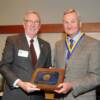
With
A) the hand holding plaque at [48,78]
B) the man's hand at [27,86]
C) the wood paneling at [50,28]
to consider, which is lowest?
the man's hand at [27,86]

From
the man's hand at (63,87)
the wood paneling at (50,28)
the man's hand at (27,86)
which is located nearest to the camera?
the man's hand at (63,87)

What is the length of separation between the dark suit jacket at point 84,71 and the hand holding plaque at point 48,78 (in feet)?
0.37

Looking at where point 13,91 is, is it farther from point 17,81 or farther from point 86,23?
point 86,23

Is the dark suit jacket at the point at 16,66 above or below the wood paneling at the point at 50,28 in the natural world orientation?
below

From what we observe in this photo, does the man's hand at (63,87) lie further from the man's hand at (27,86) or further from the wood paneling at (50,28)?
the wood paneling at (50,28)

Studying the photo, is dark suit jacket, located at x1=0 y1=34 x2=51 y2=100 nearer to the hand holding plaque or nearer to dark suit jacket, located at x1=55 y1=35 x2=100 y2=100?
the hand holding plaque

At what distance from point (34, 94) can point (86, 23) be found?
60.9 inches

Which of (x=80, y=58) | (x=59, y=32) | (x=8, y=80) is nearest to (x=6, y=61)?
(x=8, y=80)

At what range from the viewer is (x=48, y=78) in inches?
88.6

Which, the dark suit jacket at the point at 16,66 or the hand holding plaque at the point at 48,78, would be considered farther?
the dark suit jacket at the point at 16,66

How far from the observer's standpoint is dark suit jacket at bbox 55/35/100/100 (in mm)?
2227

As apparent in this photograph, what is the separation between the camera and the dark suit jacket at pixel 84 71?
223 centimetres

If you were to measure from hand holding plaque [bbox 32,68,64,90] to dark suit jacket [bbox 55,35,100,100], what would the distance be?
11 cm

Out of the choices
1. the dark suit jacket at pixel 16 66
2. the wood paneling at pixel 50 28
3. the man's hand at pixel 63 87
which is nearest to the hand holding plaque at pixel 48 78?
the man's hand at pixel 63 87
